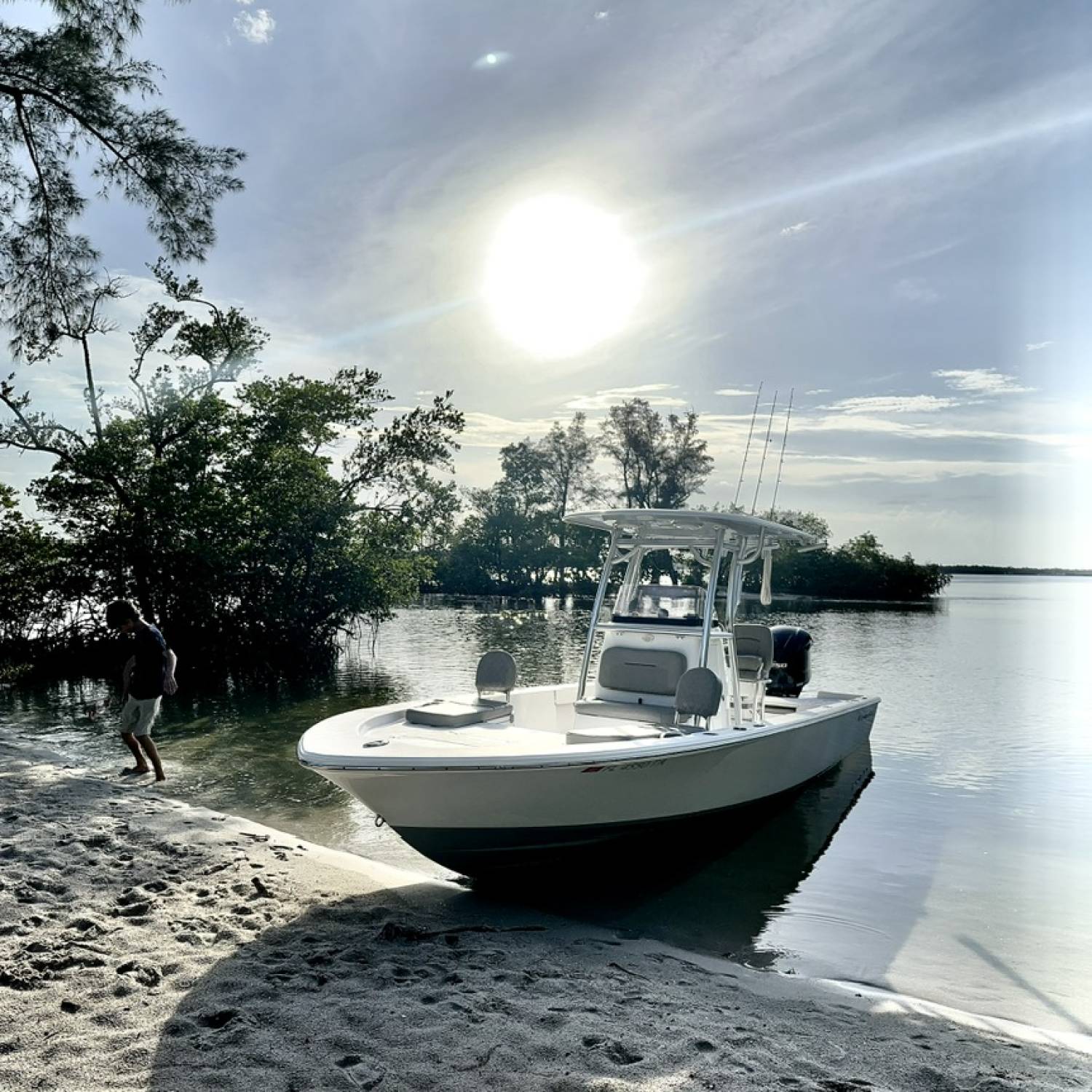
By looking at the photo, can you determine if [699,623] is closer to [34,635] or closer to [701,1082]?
[701,1082]

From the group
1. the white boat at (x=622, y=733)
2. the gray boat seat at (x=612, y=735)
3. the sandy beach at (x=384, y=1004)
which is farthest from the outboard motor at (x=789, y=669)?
the sandy beach at (x=384, y=1004)

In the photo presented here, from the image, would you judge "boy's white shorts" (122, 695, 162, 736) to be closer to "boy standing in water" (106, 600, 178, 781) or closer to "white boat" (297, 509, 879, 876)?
"boy standing in water" (106, 600, 178, 781)

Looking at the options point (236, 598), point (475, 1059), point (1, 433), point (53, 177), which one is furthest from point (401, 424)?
point (475, 1059)

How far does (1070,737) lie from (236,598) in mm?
16565

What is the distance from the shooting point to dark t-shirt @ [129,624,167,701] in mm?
8680

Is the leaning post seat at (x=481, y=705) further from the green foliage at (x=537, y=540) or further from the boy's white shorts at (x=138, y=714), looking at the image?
the green foliage at (x=537, y=540)

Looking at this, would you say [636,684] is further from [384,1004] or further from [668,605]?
[384,1004]

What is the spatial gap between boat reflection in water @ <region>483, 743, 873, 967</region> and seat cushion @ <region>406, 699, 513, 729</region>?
126 cm

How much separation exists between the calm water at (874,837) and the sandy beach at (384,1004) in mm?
822

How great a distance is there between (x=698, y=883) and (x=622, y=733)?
135cm

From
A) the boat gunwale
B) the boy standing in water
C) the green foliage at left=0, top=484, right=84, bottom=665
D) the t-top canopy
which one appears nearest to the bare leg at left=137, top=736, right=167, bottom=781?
the boy standing in water

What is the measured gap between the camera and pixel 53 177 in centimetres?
1123

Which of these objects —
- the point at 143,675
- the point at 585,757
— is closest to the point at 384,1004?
the point at 585,757

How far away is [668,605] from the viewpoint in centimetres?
870
